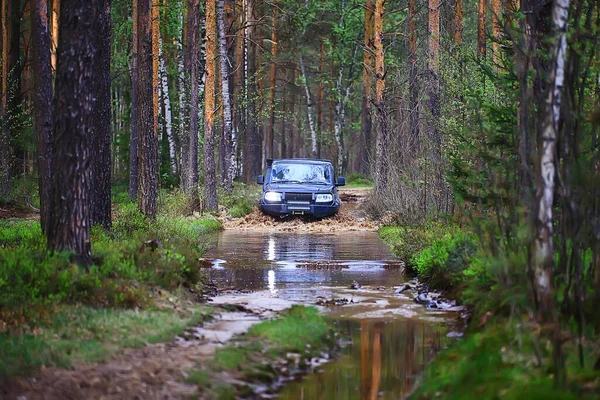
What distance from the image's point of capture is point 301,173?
2770 cm

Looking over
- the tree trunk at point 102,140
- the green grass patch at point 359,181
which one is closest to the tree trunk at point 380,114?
the tree trunk at point 102,140

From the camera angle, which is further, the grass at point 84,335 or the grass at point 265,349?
the grass at point 84,335

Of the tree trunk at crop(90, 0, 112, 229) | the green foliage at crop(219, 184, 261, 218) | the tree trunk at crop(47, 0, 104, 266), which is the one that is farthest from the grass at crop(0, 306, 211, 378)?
the green foliage at crop(219, 184, 261, 218)

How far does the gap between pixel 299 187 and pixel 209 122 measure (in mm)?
4014

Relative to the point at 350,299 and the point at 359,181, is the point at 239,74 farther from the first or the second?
the point at 350,299

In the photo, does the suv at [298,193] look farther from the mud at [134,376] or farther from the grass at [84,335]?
the mud at [134,376]

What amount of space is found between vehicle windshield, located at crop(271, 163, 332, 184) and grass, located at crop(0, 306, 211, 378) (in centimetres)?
1813

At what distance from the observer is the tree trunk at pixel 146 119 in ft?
62.4

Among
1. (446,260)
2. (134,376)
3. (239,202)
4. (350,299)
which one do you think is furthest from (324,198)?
(134,376)

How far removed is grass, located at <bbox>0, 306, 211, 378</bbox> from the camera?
682 centimetres

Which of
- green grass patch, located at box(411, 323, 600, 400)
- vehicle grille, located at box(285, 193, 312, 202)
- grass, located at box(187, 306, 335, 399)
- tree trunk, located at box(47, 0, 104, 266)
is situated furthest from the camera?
vehicle grille, located at box(285, 193, 312, 202)

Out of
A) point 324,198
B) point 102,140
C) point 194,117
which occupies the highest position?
point 194,117

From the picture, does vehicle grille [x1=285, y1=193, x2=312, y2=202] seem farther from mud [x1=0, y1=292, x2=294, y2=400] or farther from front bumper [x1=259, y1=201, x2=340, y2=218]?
mud [x1=0, y1=292, x2=294, y2=400]

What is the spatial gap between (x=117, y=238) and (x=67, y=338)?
259 inches
